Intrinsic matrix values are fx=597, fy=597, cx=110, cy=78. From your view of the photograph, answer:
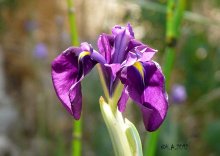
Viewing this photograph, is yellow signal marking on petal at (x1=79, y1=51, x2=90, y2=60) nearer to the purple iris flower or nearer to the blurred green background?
the purple iris flower

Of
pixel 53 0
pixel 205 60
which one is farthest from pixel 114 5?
pixel 205 60

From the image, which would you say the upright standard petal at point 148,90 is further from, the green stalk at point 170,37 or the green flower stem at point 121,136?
the green stalk at point 170,37

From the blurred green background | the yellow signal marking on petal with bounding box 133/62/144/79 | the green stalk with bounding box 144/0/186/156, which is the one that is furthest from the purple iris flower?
the blurred green background

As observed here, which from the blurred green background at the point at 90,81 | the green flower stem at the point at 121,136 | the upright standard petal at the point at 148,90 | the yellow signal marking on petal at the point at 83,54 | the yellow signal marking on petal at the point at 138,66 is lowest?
the blurred green background at the point at 90,81

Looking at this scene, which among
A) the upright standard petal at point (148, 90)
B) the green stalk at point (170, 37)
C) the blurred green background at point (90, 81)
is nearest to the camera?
the upright standard petal at point (148, 90)

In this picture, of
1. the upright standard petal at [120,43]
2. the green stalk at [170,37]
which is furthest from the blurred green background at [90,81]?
the upright standard petal at [120,43]

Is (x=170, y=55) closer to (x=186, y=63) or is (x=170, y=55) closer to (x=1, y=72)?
(x=186, y=63)
